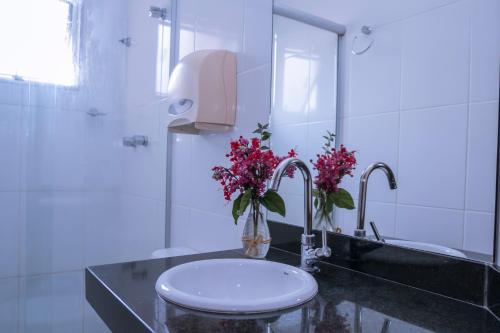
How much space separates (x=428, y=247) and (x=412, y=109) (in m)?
0.31

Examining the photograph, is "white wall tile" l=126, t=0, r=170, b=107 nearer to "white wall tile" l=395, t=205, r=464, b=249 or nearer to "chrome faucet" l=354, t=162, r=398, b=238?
"chrome faucet" l=354, t=162, r=398, b=238

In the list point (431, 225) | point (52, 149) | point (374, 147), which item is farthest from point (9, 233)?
point (431, 225)

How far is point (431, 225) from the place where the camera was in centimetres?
81

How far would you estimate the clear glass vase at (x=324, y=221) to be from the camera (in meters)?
1.02

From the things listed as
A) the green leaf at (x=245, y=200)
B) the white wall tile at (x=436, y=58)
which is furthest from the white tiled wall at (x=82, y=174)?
the white wall tile at (x=436, y=58)

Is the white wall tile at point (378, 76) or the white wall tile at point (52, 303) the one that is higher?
the white wall tile at point (378, 76)

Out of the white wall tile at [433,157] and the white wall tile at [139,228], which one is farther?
the white wall tile at [139,228]

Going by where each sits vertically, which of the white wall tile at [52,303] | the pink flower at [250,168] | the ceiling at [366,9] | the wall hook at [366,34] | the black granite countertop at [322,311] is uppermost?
the ceiling at [366,9]

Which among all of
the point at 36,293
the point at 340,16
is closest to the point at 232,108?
the point at 340,16

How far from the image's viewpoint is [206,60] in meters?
1.31

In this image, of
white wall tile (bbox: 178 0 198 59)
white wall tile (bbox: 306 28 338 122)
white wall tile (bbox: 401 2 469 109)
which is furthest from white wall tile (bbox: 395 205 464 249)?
white wall tile (bbox: 178 0 198 59)

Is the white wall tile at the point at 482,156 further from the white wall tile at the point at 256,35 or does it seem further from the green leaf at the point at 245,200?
the white wall tile at the point at 256,35

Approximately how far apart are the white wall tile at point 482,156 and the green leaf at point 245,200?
0.50 m

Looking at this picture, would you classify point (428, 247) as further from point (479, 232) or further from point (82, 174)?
point (82, 174)
